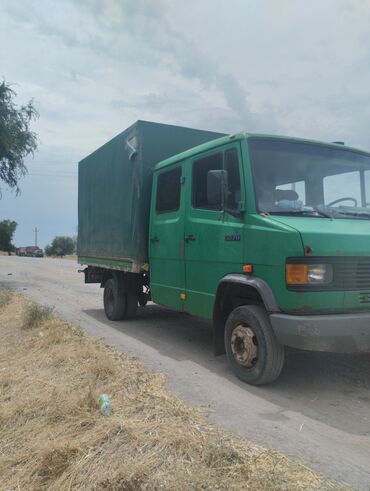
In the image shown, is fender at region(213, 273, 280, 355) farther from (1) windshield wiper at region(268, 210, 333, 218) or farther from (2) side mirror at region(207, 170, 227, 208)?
(2) side mirror at region(207, 170, 227, 208)

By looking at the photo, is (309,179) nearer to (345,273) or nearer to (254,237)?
(254,237)

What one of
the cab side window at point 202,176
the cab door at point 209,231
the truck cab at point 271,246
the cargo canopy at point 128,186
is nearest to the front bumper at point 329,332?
the truck cab at point 271,246

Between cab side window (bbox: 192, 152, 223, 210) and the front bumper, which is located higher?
cab side window (bbox: 192, 152, 223, 210)

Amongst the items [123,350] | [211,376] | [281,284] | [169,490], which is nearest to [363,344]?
[281,284]

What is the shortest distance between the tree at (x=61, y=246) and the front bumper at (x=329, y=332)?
81.7 m

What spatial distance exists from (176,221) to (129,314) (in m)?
3.07

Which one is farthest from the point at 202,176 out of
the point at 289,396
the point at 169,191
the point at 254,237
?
the point at 289,396

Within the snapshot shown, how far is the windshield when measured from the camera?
184 inches

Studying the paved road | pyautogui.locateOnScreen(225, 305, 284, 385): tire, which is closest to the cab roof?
pyautogui.locateOnScreen(225, 305, 284, 385): tire

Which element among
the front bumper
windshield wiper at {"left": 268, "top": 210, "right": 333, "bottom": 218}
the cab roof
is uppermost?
the cab roof

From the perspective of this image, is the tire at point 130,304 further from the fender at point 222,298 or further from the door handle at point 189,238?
the fender at point 222,298

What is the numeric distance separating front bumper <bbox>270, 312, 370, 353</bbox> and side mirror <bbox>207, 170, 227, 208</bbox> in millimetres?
1597

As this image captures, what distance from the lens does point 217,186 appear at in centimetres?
495

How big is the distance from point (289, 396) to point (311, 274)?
129 centimetres
